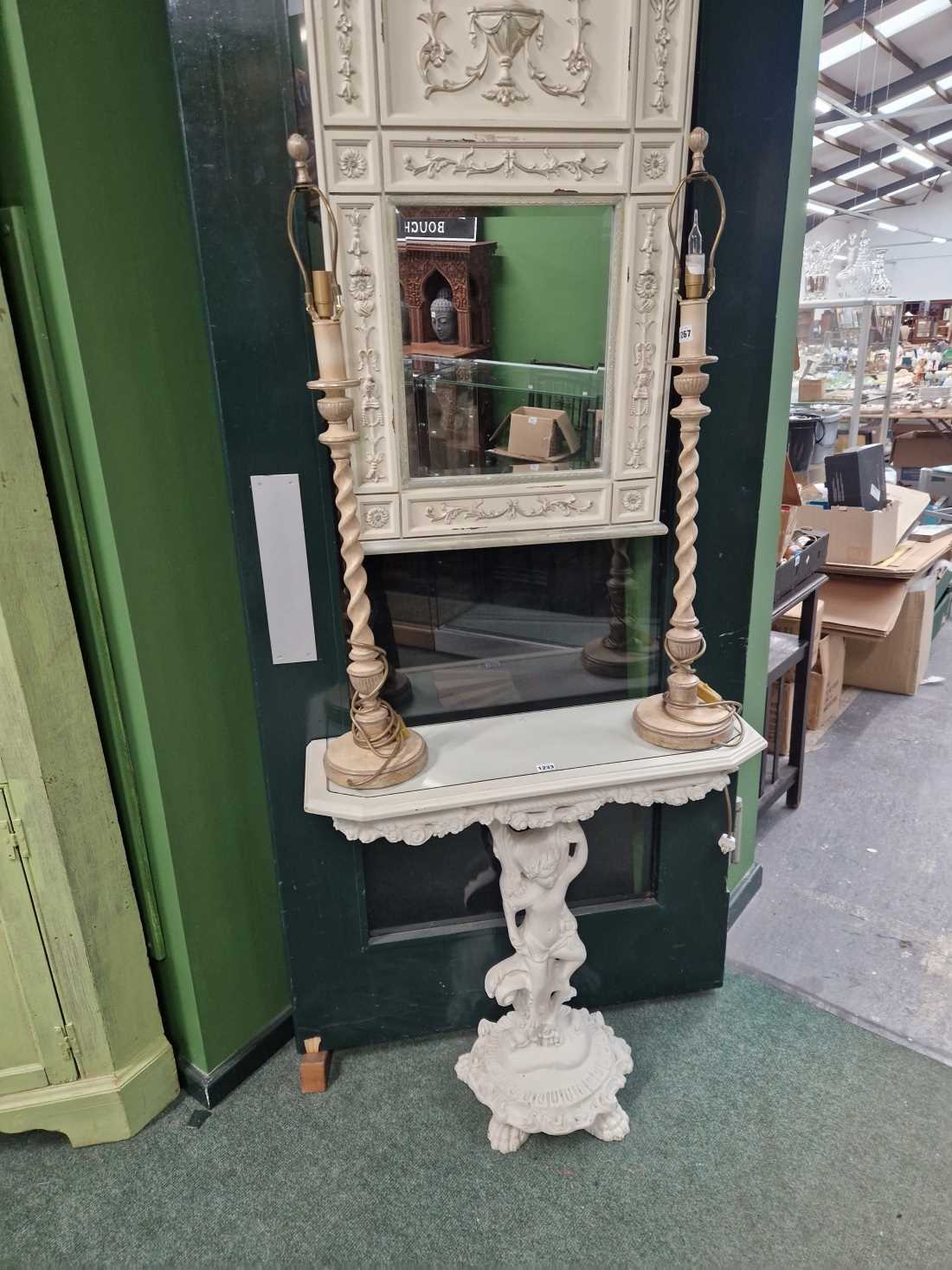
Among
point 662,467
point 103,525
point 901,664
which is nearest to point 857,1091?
point 662,467

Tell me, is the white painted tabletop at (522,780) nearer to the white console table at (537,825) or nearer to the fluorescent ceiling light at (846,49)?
the white console table at (537,825)

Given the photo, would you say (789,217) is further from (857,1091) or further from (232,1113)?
(232,1113)

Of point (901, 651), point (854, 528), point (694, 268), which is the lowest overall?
point (901, 651)

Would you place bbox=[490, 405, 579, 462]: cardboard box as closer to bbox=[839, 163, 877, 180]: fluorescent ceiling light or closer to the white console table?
the white console table

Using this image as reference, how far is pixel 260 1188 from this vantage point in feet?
5.19

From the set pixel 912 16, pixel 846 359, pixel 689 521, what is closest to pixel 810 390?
pixel 846 359

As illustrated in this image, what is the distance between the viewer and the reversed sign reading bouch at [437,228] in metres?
1.31

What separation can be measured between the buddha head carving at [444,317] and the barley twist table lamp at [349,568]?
17cm

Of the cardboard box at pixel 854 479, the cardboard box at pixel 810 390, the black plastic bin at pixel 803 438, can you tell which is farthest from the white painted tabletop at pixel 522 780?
the cardboard box at pixel 810 390

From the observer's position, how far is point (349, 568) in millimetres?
1377

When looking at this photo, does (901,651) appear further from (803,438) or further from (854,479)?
(803,438)

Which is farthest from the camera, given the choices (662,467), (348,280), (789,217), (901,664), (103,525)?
(901,664)

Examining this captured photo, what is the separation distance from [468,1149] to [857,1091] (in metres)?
0.84

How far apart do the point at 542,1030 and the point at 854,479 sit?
2.67 meters
